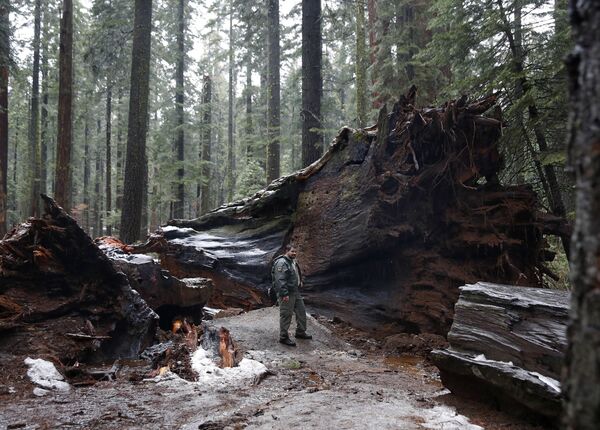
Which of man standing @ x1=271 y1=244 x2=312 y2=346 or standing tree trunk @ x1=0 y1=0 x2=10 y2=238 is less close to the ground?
standing tree trunk @ x1=0 y1=0 x2=10 y2=238

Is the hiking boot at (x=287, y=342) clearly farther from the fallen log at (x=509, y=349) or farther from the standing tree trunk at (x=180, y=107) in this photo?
the standing tree trunk at (x=180, y=107)

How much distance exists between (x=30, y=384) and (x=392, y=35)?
46.5ft

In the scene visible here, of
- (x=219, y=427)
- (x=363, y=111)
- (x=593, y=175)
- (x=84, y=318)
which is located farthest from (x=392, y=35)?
(x=593, y=175)

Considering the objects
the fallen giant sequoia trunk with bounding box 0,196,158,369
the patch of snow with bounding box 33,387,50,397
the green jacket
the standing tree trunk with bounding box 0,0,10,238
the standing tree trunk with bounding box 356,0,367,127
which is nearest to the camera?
A: the patch of snow with bounding box 33,387,50,397

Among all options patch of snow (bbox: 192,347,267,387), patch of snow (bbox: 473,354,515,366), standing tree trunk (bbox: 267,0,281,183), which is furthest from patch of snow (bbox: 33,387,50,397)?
standing tree trunk (bbox: 267,0,281,183)

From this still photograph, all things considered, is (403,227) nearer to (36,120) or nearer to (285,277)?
(285,277)

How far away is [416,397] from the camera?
5141mm

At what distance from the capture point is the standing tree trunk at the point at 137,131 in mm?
13086

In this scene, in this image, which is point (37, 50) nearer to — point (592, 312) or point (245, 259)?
point (245, 259)

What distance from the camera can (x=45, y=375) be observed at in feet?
18.2

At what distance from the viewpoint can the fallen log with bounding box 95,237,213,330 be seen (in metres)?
7.95

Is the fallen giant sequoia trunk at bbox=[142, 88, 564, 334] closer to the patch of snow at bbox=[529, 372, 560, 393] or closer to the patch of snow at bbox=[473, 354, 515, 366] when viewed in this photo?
the patch of snow at bbox=[473, 354, 515, 366]

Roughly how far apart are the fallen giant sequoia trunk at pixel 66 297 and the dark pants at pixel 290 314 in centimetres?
219

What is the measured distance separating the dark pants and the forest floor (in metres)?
0.96
